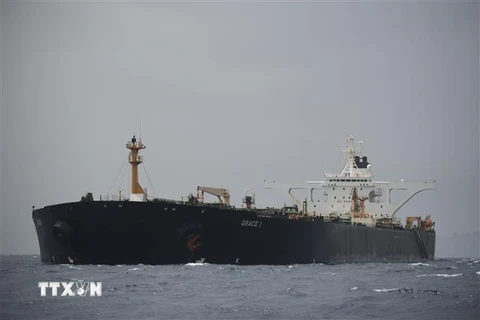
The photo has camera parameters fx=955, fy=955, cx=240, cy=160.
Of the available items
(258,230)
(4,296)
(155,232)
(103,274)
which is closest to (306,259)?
(258,230)

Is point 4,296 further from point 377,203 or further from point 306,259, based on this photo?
point 377,203

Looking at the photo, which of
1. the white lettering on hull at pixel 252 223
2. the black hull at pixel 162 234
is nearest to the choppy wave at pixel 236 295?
the black hull at pixel 162 234

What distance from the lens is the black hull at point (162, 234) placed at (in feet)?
155

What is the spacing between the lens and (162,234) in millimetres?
47719

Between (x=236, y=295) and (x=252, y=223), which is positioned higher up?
(x=252, y=223)

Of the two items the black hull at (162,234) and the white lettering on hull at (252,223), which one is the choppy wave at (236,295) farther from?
the white lettering on hull at (252,223)

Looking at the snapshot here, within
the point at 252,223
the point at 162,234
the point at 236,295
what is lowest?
the point at 236,295

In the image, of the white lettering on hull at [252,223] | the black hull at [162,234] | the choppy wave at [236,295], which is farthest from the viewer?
the white lettering on hull at [252,223]

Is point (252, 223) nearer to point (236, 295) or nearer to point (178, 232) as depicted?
point (178, 232)

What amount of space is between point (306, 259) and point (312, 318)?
2762 cm

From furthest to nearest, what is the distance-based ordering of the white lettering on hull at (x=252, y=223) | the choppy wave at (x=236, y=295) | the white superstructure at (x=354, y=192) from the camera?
1. the white superstructure at (x=354, y=192)
2. the white lettering on hull at (x=252, y=223)
3. the choppy wave at (x=236, y=295)

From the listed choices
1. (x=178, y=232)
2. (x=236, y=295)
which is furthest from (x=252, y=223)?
(x=236, y=295)

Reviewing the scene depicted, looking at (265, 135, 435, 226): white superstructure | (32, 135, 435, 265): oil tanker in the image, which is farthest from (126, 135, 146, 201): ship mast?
(265, 135, 435, 226): white superstructure

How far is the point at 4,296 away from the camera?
34906 millimetres
